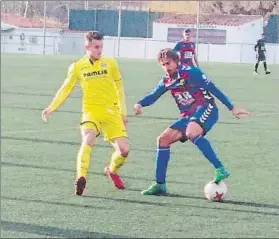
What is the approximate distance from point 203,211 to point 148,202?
62cm

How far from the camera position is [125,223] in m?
6.83

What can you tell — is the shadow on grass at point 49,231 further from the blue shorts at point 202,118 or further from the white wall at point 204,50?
the white wall at point 204,50

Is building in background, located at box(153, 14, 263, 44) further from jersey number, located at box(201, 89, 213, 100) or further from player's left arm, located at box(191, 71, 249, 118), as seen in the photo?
player's left arm, located at box(191, 71, 249, 118)

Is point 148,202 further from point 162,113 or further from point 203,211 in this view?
point 162,113

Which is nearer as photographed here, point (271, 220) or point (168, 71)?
point (271, 220)

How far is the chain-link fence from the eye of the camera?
2213 inches

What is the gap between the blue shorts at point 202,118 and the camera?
8523 millimetres

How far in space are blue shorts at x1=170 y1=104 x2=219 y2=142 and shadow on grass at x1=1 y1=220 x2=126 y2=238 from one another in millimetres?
2426

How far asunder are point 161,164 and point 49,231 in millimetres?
2385

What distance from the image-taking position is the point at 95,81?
8.82m

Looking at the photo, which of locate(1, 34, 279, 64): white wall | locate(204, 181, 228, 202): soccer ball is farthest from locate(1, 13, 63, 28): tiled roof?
locate(204, 181, 228, 202): soccer ball

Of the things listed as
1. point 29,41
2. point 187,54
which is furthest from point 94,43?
point 29,41

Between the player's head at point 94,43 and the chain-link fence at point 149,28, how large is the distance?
4490 cm

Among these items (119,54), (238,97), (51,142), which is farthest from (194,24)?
(51,142)
